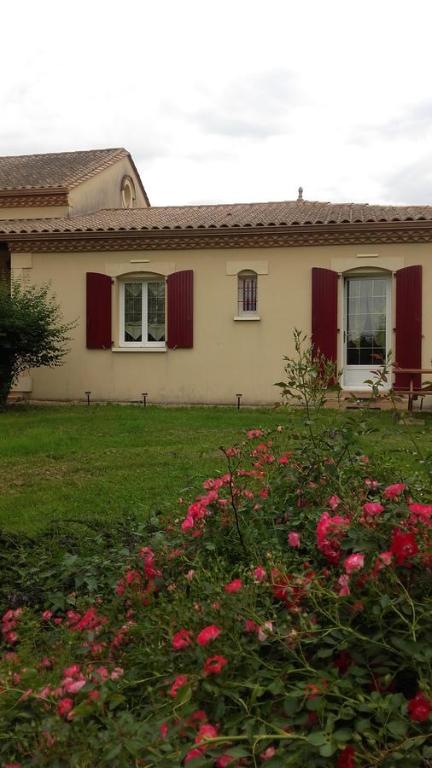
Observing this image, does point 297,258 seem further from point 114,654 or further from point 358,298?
point 114,654

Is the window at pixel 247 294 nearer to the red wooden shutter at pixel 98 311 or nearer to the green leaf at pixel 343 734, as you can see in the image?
the red wooden shutter at pixel 98 311

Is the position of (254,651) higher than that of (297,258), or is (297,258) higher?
(297,258)

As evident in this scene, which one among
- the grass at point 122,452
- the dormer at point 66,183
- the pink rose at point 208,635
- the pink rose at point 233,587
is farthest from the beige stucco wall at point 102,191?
the pink rose at point 208,635

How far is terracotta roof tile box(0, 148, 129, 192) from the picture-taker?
55.7 ft

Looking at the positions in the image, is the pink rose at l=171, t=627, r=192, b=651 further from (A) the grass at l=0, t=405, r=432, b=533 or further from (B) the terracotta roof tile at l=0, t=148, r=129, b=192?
(B) the terracotta roof tile at l=0, t=148, r=129, b=192

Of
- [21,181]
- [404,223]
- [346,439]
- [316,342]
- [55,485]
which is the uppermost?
[21,181]

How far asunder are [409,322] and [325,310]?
153 cm

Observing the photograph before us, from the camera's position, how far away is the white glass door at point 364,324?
13.1 meters

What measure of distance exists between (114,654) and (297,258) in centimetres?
1145

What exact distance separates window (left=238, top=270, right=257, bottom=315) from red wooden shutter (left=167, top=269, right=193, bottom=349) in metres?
0.95

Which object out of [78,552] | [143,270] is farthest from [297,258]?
[78,552]

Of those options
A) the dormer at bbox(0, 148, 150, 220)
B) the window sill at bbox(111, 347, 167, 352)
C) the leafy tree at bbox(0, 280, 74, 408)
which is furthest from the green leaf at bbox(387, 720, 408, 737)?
the dormer at bbox(0, 148, 150, 220)

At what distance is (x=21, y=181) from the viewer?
17.6 meters

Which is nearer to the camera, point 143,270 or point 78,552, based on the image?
point 78,552
